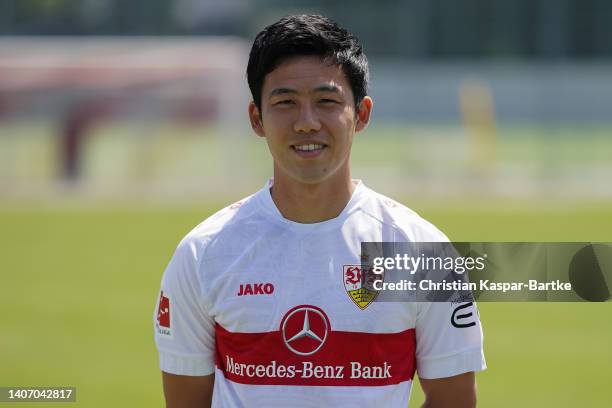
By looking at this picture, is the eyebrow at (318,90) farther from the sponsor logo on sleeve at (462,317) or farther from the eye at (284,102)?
the sponsor logo on sleeve at (462,317)

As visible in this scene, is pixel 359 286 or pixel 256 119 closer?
pixel 359 286

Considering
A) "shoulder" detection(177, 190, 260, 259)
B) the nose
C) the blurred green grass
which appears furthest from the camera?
the blurred green grass

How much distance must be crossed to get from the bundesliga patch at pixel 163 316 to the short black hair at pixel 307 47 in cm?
63

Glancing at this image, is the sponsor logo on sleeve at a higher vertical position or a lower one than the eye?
lower

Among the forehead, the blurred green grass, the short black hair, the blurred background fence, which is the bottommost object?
the blurred green grass

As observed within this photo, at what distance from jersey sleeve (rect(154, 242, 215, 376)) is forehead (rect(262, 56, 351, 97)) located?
0.53 metres

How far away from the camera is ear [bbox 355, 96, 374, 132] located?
9.12 ft

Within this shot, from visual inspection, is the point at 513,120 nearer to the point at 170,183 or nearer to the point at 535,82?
the point at 535,82

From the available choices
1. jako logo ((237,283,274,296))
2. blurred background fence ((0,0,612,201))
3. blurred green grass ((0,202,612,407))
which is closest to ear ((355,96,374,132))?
jako logo ((237,283,274,296))

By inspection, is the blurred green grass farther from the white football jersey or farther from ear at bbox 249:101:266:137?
ear at bbox 249:101:266:137

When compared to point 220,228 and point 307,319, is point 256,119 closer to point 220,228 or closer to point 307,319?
point 220,228

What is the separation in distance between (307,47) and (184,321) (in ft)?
2.79

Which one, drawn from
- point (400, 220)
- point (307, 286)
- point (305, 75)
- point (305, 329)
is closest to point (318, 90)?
point (305, 75)

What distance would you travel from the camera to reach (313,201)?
107 inches
